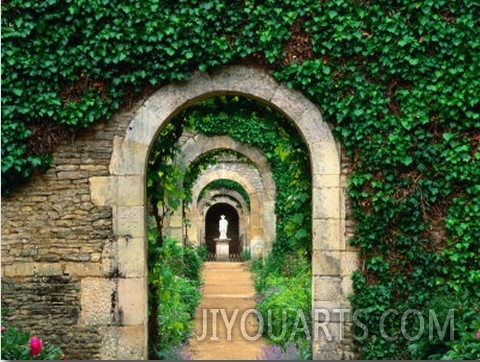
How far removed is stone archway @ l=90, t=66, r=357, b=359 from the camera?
7.00m

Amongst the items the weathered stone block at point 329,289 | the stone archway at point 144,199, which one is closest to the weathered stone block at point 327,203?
the stone archway at point 144,199

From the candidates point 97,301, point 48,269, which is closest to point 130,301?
point 97,301

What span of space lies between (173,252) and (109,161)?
3380 millimetres

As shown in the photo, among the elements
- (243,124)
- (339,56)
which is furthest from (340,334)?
(243,124)

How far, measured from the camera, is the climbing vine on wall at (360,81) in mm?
6859

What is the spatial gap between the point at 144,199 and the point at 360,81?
253 centimetres

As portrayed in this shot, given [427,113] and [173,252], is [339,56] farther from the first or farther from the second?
[173,252]

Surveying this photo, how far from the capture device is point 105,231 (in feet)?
23.2

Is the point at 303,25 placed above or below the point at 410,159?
above

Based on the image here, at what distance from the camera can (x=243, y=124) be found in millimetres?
15547

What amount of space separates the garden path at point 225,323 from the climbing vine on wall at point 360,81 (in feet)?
8.13

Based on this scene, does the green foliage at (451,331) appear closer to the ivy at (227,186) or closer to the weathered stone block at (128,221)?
the weathered stone block at (128,221)

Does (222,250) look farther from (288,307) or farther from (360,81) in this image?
(360,81)

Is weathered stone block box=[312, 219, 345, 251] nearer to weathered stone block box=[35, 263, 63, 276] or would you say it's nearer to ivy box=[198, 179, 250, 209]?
weathered stone block box=[35, 263, 63, 276]
